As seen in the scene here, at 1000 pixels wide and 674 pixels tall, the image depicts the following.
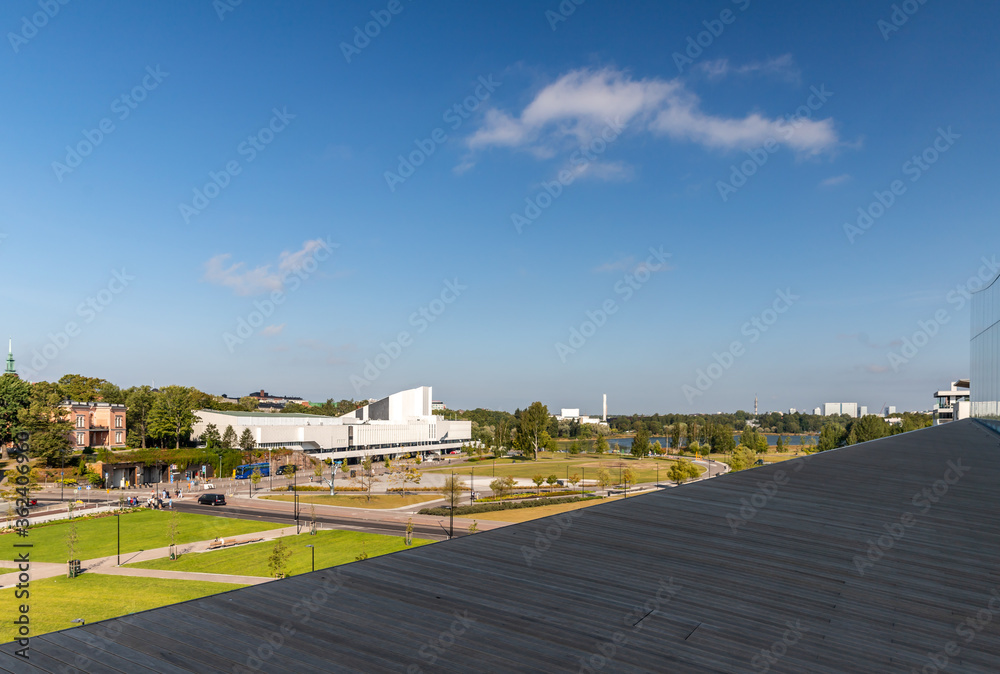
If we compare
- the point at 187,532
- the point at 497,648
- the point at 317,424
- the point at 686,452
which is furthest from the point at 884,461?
the point at 686,452

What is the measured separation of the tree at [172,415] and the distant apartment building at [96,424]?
10.8 ft

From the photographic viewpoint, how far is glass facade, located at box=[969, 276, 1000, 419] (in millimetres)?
23297

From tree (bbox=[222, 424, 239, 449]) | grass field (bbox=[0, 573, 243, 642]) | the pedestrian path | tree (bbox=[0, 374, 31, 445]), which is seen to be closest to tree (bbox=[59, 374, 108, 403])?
tree (bbox=[0, 374, 31, 445])

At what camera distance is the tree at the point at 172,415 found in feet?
218

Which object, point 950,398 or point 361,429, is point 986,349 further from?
point 361,429

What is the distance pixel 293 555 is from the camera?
27.4 metres

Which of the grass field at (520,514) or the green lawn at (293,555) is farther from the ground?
the green lawn at (293,555)

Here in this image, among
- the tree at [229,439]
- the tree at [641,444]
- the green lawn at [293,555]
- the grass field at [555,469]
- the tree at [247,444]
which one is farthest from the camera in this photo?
the tree at [641,444]

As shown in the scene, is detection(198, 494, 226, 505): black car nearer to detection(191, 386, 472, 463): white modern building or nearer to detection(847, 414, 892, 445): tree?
detection(191, 386, 472, 463): white modern building

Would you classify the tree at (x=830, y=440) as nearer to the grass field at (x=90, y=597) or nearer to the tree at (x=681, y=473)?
the tree at (x=681, y=473)

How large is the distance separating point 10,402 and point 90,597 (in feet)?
130

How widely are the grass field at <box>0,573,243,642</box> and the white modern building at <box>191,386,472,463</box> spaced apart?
4595cm

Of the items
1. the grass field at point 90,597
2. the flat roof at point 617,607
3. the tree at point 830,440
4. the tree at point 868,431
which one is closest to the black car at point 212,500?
the grass field at point 90,597

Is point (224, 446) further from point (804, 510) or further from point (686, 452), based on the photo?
point (686, 452)
